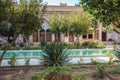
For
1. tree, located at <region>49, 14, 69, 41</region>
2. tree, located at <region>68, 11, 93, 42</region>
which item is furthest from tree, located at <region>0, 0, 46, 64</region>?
tree, located at <region>49, 14, 69, 41</region>

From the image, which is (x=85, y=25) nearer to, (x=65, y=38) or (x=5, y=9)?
(x=65, y=38)

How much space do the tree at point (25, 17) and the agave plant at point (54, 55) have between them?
1.50 metres

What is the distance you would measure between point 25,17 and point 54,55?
274 centimetres

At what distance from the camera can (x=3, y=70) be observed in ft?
37.1

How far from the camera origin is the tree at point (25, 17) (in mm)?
10620

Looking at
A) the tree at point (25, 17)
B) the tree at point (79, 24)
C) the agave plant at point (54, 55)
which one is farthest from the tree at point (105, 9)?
the tree at point (79, 24)

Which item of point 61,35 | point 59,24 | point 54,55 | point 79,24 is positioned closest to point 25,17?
point 54,55

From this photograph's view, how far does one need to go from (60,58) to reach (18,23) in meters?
3.12

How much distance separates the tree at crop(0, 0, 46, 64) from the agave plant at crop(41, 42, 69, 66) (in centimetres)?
150

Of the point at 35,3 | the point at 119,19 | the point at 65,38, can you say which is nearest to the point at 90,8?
the point at 119,19

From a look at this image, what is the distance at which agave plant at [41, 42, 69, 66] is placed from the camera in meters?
11.4

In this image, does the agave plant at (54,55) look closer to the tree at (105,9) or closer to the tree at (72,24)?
the tree at (105,9)

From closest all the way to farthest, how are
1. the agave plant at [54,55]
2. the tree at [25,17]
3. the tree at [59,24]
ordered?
the tree at [25,17] → the agave plant at [54,55] → the tree at [59,24]

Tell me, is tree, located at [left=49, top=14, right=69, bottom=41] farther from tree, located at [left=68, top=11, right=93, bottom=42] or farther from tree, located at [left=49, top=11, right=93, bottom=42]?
tree, located at [left=68, top=11, right=93, bottom=42]
